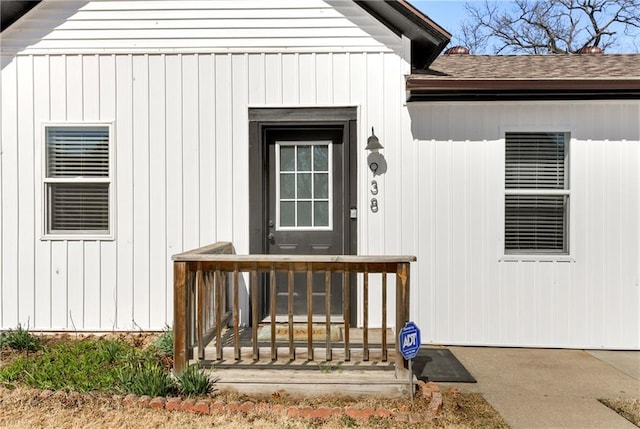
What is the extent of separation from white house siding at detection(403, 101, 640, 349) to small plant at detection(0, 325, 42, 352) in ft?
13.2

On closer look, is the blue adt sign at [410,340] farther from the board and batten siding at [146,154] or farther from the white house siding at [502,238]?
the board and batten siding at [146,154]

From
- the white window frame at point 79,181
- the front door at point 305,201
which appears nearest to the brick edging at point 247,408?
the front door at point 305,201

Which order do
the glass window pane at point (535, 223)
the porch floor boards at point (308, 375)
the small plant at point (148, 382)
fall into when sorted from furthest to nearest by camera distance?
the glass window pane at point (535, 223)
the porch floor boards at point (308, 375)
the small plant at point (148, 382)

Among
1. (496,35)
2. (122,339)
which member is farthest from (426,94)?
(496,35)

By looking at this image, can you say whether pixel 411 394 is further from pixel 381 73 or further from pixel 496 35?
pixel 496 35

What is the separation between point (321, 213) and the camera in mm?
5281

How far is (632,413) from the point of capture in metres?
3.38

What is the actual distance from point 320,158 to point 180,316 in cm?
248

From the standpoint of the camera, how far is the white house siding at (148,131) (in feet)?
16.9

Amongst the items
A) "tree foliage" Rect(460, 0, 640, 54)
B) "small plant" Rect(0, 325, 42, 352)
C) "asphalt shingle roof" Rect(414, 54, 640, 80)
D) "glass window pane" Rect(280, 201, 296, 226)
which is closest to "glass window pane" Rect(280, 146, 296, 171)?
"glass window pane" Rect(280, 201, 296, 226)

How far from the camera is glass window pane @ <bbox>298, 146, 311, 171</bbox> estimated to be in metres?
5.30

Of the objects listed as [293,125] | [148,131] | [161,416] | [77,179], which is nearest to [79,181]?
[77,179]

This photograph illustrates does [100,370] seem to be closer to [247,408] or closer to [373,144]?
[247,408]

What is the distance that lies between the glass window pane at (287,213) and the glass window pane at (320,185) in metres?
0.30
